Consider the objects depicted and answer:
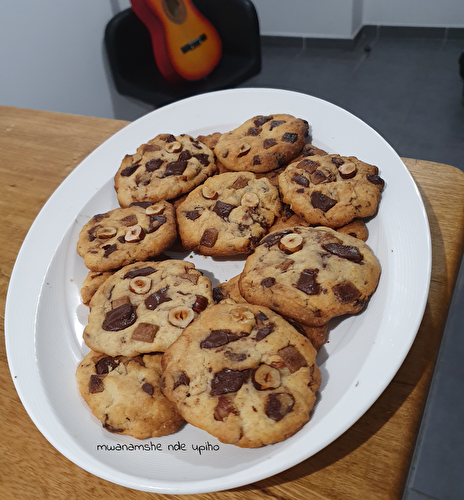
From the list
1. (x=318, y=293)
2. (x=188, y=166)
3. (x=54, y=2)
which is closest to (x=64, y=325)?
(x=188, y=166)

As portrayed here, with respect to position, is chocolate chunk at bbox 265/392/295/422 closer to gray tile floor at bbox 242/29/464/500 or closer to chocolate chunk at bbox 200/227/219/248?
chocolate chunk at bbox 200/227/219/248

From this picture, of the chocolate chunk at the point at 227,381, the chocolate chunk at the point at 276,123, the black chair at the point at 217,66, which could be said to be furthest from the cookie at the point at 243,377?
the black chair at the point at 217,66

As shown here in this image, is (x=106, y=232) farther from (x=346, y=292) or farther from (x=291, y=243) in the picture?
(x=346, y=292)

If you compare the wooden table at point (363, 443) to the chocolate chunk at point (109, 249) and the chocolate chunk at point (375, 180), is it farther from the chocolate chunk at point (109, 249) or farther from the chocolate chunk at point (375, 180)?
the chocolate chunk at point (109, 249)

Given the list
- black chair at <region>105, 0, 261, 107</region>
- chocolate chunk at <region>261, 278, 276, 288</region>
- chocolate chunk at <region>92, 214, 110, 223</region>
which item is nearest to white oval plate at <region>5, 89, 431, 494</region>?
chocolate chunk at <region>92, 214, 110, 223</region>

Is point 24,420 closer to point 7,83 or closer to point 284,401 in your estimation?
point 284,401

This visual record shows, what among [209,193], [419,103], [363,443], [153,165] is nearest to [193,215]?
[209,193]
